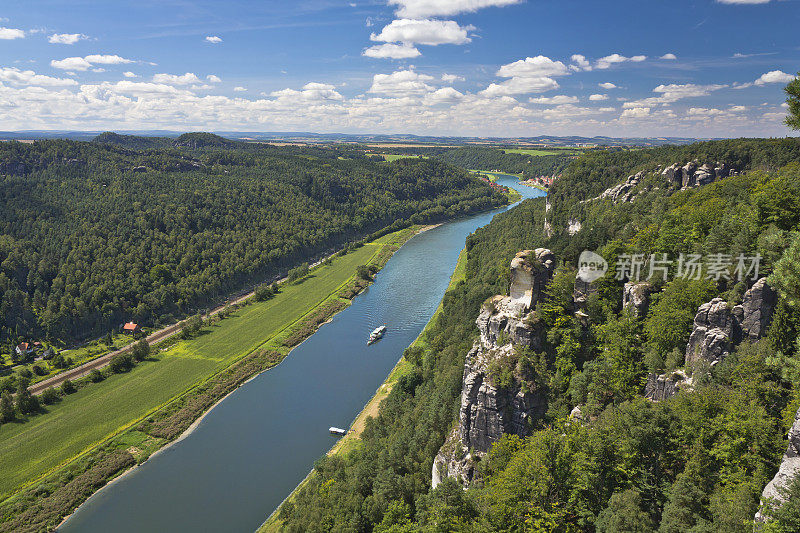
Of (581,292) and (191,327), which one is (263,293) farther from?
(581,292)

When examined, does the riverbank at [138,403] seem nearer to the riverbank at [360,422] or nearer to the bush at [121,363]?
the bush at [121,363]

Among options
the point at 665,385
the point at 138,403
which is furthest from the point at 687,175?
the point at 138,403

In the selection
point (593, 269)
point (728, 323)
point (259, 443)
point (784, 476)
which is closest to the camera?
point (784, 476)

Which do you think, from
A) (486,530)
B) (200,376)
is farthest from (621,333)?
(200,376)

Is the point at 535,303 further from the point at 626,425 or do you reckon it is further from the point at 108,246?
the point at 108,246

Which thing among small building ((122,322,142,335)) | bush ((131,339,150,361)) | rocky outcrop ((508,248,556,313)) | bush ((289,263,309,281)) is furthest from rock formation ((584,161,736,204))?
small building ((122,322,142,335))

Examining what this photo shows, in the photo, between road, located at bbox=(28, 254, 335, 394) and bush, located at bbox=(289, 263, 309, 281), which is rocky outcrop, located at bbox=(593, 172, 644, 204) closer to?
bush, located at bbox=(289, 263, 309, 281)

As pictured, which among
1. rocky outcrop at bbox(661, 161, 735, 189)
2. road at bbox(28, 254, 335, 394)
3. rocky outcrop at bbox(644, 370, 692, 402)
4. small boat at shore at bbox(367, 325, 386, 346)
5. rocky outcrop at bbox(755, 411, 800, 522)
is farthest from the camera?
small boat at shore at bbox(367, 325, 386, 346)
